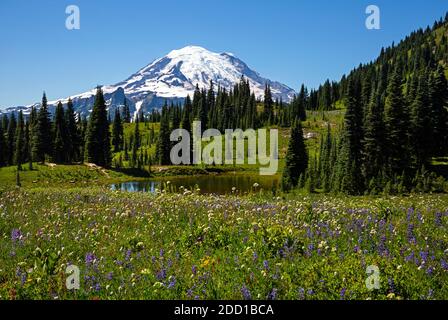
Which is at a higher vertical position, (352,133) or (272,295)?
(352,133)

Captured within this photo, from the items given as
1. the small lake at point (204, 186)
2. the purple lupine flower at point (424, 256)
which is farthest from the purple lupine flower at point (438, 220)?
the small lake at point (204, 186)

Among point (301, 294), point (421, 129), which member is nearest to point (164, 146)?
point (421, 129)

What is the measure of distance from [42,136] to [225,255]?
90.9 metres

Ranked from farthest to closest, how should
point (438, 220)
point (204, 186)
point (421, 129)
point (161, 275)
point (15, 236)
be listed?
point (204, 186) < point (421, 129) < point (438, 220) < point (15, 236) < point (161, 275)

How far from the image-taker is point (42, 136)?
89375 mm

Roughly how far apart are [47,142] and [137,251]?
89201mm

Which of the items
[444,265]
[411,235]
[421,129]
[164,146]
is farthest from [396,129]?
[164,146]

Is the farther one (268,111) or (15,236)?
(268,111)

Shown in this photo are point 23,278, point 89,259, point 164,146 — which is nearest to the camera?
point 23,278

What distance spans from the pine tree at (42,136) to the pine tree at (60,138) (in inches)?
66.5

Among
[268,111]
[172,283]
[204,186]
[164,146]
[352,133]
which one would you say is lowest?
[204,186]

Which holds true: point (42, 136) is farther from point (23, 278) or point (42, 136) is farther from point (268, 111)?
point (268, 111)

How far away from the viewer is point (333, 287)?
21.6 feet

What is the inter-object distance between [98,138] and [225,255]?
287 ft
